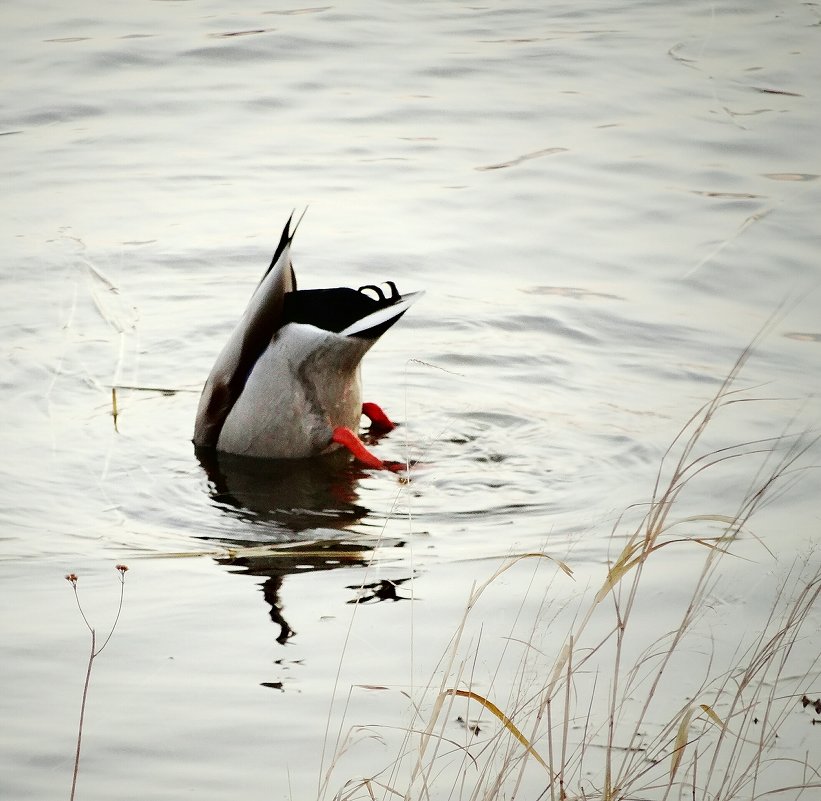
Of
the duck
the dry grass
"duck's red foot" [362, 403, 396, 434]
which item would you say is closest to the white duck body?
the duck

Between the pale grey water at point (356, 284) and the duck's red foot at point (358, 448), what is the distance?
5.8 inches

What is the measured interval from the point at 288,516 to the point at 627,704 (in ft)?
7.27

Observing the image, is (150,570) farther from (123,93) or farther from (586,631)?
(123,93)

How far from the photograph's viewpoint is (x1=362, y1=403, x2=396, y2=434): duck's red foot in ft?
22.3

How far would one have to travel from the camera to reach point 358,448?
631cm

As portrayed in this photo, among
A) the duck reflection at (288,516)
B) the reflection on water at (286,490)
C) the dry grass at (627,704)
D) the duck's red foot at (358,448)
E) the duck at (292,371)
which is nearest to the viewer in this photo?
the dry grass at (627,704)

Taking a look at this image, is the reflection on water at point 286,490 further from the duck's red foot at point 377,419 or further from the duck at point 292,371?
the duck's red foot at point 377,419

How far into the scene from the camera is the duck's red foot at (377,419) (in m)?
→ 6.80

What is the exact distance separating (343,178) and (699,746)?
8.02 m

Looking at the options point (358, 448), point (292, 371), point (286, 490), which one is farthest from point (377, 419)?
point (286, 490)

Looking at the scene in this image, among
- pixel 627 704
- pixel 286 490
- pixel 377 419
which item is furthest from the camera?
pixel 377 419

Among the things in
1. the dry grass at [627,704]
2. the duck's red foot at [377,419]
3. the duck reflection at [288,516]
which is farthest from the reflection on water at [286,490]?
the dry grass at [627,704]

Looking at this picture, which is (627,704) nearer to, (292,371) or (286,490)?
(286,490)

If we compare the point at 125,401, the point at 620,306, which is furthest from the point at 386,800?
the point at 620,306
